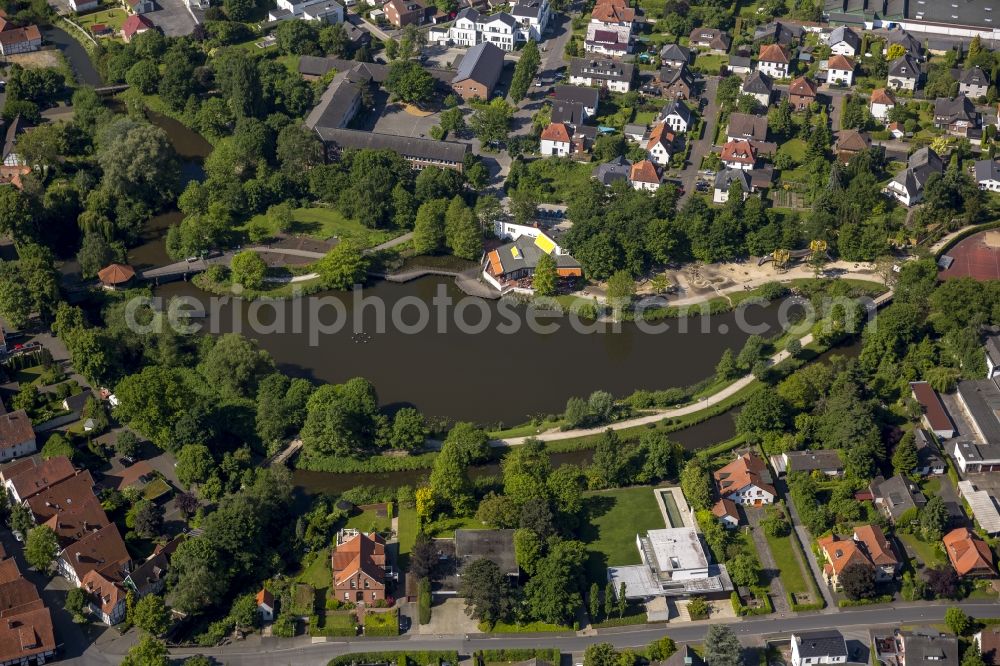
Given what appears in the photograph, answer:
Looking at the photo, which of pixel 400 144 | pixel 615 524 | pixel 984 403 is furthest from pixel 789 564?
pixel 400 144

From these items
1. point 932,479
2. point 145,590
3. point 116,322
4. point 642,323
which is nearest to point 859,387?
point 932,479

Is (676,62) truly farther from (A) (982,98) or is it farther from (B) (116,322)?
(B) (116,322)

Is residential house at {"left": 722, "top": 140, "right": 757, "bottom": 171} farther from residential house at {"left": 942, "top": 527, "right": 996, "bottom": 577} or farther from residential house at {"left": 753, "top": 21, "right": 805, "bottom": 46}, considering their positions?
residential house at {"left": 942, "top": 527, "right": 996, "bottom": 577}

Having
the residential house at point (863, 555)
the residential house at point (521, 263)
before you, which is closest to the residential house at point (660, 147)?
the residential house at point (521, 263)

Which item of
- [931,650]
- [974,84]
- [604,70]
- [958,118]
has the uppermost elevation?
[604,70]

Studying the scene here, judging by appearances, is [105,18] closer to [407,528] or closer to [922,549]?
[407,528]
